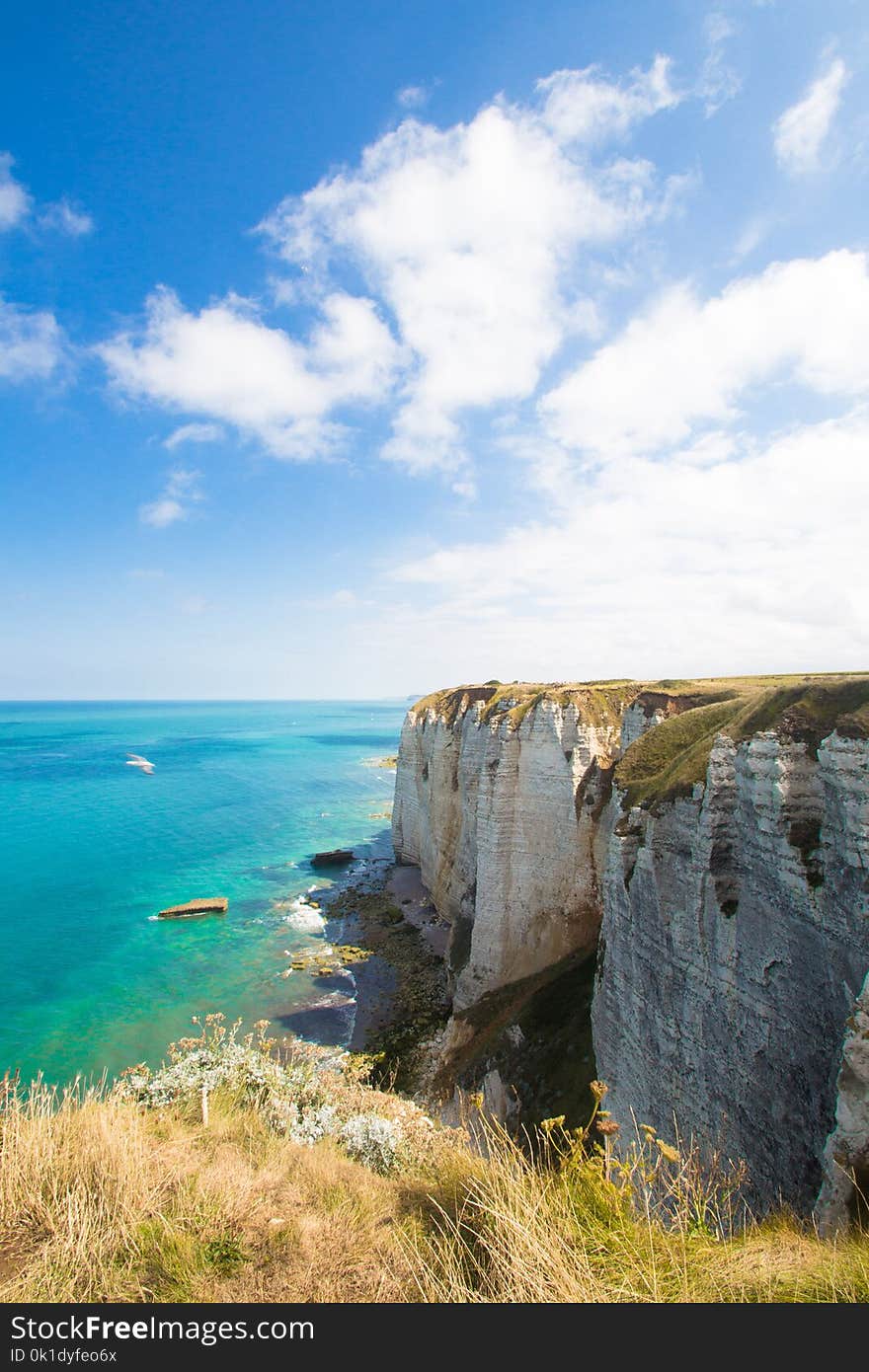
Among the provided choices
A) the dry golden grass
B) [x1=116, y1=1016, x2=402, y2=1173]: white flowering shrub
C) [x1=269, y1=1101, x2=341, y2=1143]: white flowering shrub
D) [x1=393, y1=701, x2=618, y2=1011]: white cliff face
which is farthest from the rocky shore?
the dry golden grass

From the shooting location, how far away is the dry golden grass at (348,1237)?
15.6 feet

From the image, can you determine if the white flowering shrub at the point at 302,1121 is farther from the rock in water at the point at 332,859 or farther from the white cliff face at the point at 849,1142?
the rock in water at the point at 332,859

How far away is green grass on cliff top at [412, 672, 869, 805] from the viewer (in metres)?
12.7

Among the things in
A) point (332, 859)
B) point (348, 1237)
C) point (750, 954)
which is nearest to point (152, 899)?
point (332, 859)

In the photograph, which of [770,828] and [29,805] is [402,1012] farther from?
[29,805]

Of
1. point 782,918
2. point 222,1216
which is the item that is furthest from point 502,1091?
point 222,1216

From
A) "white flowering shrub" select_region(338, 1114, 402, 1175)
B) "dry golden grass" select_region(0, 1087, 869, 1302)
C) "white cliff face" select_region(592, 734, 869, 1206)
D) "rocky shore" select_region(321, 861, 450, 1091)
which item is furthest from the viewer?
"rocky shore" select_region(321, 861, 450, 1091)

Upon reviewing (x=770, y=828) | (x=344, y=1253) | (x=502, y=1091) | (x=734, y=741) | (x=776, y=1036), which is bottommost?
(x=502, y=1091)

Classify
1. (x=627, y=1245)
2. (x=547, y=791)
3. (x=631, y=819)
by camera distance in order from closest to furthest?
(x=627, y=1245) < (x=631, y=819) < (x=547, y=791)

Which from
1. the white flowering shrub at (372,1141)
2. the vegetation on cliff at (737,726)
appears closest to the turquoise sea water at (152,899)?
the white flowering shrub at (372,1141)

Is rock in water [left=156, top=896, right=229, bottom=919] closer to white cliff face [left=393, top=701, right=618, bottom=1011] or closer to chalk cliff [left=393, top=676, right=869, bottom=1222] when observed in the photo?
white cliff face [left=393, top=701, right=618, bottom=1011]

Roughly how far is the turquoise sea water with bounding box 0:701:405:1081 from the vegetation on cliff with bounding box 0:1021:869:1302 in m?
25.2

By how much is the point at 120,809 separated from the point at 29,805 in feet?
44.6

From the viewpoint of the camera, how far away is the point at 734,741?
14250 millimetres
